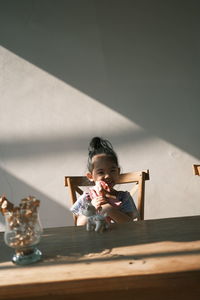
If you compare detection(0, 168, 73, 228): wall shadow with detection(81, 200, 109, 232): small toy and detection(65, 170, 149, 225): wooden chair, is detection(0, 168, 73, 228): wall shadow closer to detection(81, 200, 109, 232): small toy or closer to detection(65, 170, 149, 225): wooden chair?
detection(65, 170, 149, 225): wooden chair

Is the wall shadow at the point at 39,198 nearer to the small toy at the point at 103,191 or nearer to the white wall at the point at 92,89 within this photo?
the white wall at the point at 92,89

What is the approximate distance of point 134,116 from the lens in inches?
85.9

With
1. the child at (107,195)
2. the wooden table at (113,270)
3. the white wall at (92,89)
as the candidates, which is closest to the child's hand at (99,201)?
the child at (107,195)

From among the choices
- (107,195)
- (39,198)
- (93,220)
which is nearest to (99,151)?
(107,195)

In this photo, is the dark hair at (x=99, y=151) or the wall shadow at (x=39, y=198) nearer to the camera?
the dark hair at (x=99, y=151)

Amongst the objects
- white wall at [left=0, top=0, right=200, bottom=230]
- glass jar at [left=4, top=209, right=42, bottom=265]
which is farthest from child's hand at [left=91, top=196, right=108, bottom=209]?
white wall at [left=0, top=0, right=200, bottom=230]

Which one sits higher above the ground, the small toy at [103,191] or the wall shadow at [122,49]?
the wall shadow at [122,49]

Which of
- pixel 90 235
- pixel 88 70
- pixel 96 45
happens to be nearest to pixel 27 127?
pixel 88 70

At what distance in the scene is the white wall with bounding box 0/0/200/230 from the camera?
2.13 meters

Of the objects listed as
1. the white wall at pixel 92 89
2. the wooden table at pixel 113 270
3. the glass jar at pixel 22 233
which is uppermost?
the white wall at pixel 92 89

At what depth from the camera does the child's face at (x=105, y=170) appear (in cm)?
141

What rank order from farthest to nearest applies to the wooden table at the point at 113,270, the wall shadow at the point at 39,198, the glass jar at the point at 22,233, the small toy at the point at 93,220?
the wall shadow at the point at 39,198 < the small toy at the point at 93,220 < the glass jar at the point at 22,233 < the wooden table at the point at 113,270

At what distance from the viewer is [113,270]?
2.60 feet

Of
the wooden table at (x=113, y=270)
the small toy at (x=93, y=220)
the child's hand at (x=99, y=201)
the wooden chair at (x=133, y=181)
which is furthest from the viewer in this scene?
the wooden chair at (x=133, y=181)
